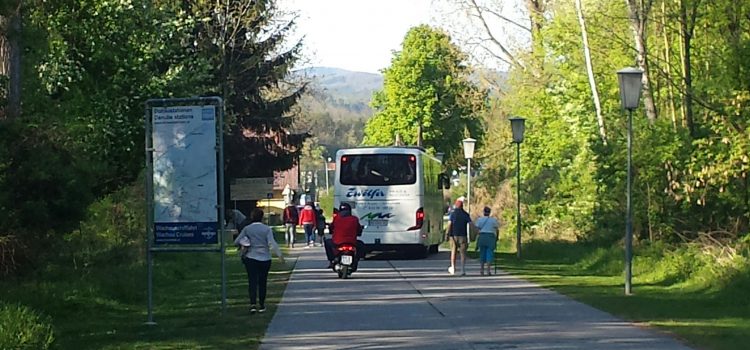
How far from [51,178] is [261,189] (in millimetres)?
35287

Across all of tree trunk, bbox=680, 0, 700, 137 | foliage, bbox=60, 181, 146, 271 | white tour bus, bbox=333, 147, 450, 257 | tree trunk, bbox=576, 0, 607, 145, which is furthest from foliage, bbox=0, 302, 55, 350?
tree trunk, bbox=576, 0, 607, 145

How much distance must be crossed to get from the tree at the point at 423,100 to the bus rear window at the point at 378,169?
38.7 meters

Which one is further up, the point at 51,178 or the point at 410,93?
the point at 410,93

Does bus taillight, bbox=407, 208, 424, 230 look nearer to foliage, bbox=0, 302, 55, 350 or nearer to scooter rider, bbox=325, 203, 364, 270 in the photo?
scooter rider, bbox=325, 203, 364, 270

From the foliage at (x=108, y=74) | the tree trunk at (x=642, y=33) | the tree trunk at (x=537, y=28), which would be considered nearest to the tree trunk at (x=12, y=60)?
the foliage at (x=108, y=74)

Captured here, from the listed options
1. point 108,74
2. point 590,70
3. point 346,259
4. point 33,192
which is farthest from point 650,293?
point 590,70

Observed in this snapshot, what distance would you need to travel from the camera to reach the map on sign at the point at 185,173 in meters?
16.9

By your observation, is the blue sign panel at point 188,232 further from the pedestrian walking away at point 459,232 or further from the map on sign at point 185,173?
the pedestrian walking away at point 459,232

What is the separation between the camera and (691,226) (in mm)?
29156

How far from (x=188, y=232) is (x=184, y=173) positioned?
2.76 ft

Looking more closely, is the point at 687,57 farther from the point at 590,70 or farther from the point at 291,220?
the point at 291,220

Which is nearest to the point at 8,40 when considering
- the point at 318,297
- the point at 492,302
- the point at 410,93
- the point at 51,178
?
the point at 51,178

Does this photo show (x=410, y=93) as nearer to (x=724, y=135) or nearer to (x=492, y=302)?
(x=724, y=135)

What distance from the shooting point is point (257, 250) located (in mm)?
18719
